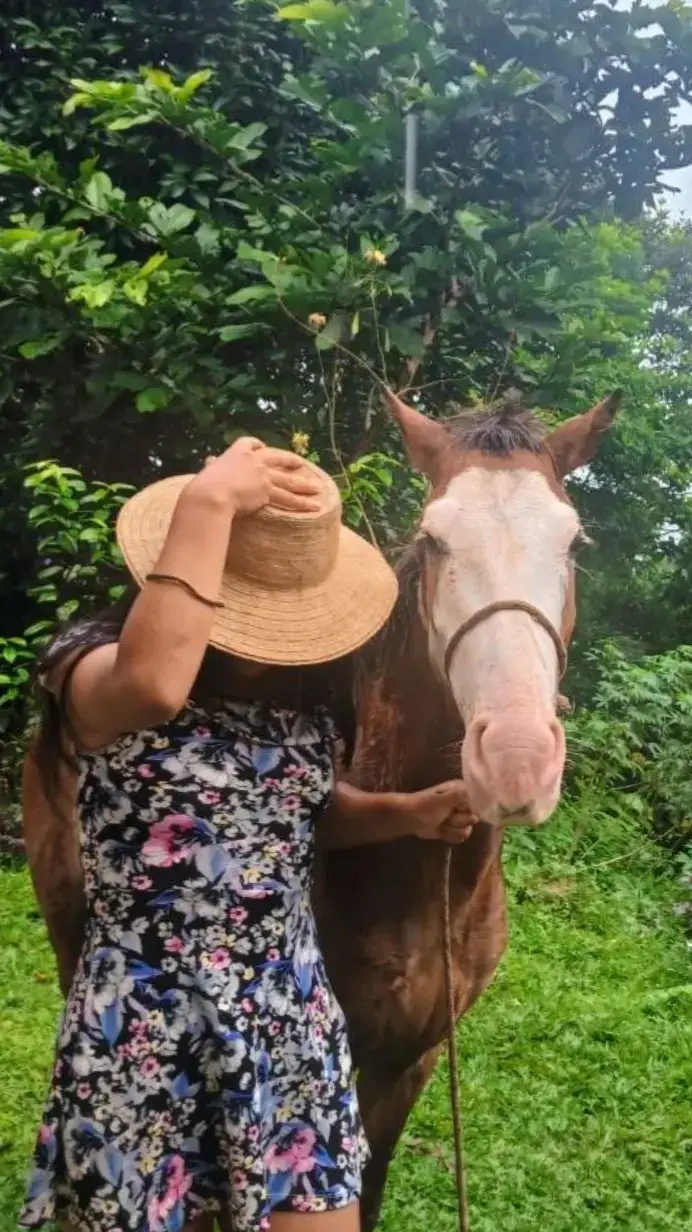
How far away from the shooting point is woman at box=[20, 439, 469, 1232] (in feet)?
5.05

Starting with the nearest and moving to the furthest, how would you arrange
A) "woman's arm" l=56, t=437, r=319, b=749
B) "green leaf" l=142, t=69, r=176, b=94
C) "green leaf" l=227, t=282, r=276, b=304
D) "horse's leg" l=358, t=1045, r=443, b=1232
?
"woman's arm" l=56, t=437, r=319, b=749
"horse's leg" l=358, t=1045, r=443, b=1232
"green leaf" l=227, t=282, r=276, b=304
"green leaf" l=142, t=69, r=176, b=94

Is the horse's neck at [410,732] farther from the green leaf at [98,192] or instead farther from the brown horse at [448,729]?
the green leaf at [98,192]

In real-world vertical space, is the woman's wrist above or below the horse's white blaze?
above

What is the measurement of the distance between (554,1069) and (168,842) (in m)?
3.35

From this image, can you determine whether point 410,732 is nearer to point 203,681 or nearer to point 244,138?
point 203,681

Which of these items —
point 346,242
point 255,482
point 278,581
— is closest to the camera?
point 255,482

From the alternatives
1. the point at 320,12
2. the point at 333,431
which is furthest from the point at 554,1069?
the point at 320,12

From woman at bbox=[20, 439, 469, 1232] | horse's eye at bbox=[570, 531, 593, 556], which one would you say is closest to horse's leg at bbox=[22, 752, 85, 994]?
woman at bbox=[20, 439, 469, 1232]

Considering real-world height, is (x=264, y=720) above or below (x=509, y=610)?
below

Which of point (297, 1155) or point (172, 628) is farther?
point (297, 1155)

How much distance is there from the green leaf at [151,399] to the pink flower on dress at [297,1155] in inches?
92.2

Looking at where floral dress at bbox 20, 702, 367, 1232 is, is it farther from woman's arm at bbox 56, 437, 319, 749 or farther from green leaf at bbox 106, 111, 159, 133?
green leaf at bbox 106, 111, 159, 133

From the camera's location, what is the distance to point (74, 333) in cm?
350

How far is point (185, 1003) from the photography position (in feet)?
5.09
